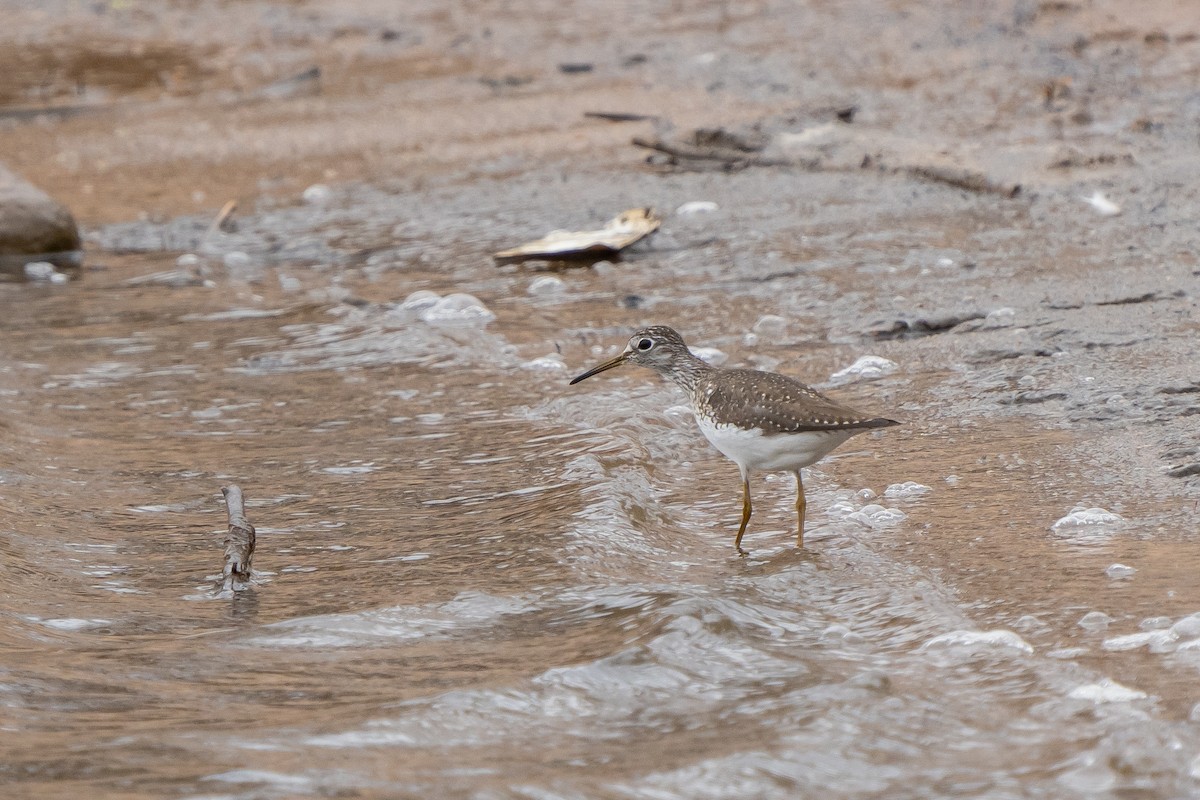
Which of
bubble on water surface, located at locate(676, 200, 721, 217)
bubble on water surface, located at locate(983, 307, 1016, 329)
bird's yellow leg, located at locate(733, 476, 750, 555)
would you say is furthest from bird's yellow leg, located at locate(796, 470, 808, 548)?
bubble on water surface, located at locate(676, 200, 721, 217)

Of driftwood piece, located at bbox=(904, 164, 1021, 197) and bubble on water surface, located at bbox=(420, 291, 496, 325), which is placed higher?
driftwood piece, located at bbox=(904, 164, 1021, 197)

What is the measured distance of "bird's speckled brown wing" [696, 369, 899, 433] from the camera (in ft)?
16.6

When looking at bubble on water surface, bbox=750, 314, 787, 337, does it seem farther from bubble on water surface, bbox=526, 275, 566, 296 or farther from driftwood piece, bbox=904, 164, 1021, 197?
driftwood piece, bbox=904, 164, 1021, 197

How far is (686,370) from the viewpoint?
6164 millimetres

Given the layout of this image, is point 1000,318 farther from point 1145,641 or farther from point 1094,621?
point 1145,641

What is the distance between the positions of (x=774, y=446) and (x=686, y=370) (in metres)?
1.09

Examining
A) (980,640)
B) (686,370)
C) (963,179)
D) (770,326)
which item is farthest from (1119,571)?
(963,179)

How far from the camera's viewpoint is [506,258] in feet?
31.2

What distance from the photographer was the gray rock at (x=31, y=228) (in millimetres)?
10383

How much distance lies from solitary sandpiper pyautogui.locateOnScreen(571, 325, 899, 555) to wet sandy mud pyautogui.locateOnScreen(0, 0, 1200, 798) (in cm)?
30

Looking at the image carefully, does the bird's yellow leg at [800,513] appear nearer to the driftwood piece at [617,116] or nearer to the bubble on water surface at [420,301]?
the bubble on water surface at [420,301]

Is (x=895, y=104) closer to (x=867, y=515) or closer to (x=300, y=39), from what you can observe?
(x=867, y=515)

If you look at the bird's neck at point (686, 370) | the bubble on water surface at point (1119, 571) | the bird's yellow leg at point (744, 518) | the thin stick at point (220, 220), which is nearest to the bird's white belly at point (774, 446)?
the bird's yellow leg at point (744, 518)

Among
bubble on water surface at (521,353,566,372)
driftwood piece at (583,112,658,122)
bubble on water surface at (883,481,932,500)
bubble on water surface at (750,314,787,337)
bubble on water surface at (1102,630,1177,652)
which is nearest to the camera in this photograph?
bubble on water surface at (1102,630,1177,652)
